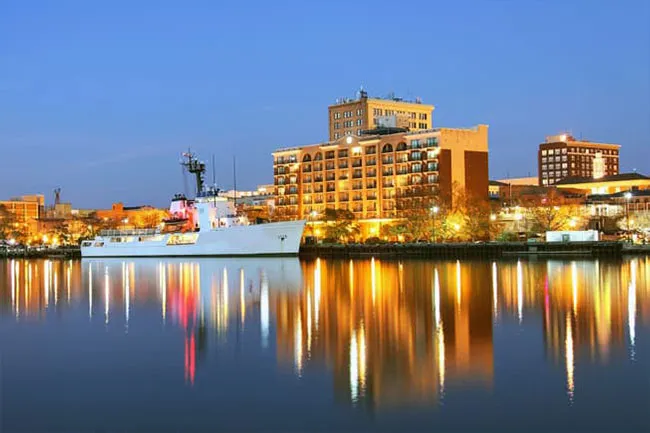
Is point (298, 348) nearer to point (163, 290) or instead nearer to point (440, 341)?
point (440, 341)

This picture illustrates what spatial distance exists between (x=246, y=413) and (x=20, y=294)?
31893 millimetres

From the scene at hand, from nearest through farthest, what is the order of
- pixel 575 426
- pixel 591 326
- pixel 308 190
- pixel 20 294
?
pixel 575 426 < pixel 591 326 < pixel 20 294 < pixel 308 190

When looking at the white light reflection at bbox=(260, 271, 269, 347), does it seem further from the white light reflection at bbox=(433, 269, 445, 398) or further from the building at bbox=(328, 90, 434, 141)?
the building at bbox=(328, 90, 434, 141)

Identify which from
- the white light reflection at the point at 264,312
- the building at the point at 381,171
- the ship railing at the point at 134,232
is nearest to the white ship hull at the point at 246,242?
the ship railing at the point at 134,232

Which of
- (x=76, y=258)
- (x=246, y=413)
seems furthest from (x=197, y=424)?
(x=76, y=258)

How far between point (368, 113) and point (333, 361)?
135123mm

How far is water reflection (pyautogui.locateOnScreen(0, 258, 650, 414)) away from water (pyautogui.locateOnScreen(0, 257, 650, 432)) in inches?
3.6

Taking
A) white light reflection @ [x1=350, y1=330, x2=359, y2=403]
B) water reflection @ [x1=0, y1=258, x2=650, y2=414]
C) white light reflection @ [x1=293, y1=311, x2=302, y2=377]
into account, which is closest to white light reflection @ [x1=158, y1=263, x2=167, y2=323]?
water reflection @ [x1=0, y1=258, x2=650, y2=414]

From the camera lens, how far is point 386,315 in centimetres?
2789

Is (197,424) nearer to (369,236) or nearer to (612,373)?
(612,373)

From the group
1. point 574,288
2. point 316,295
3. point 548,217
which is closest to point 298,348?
point 316,295

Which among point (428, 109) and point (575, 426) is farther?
point (428, 109)

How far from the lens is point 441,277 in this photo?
47.4 m

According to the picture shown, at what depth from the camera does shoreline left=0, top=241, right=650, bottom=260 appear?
77438 mm
